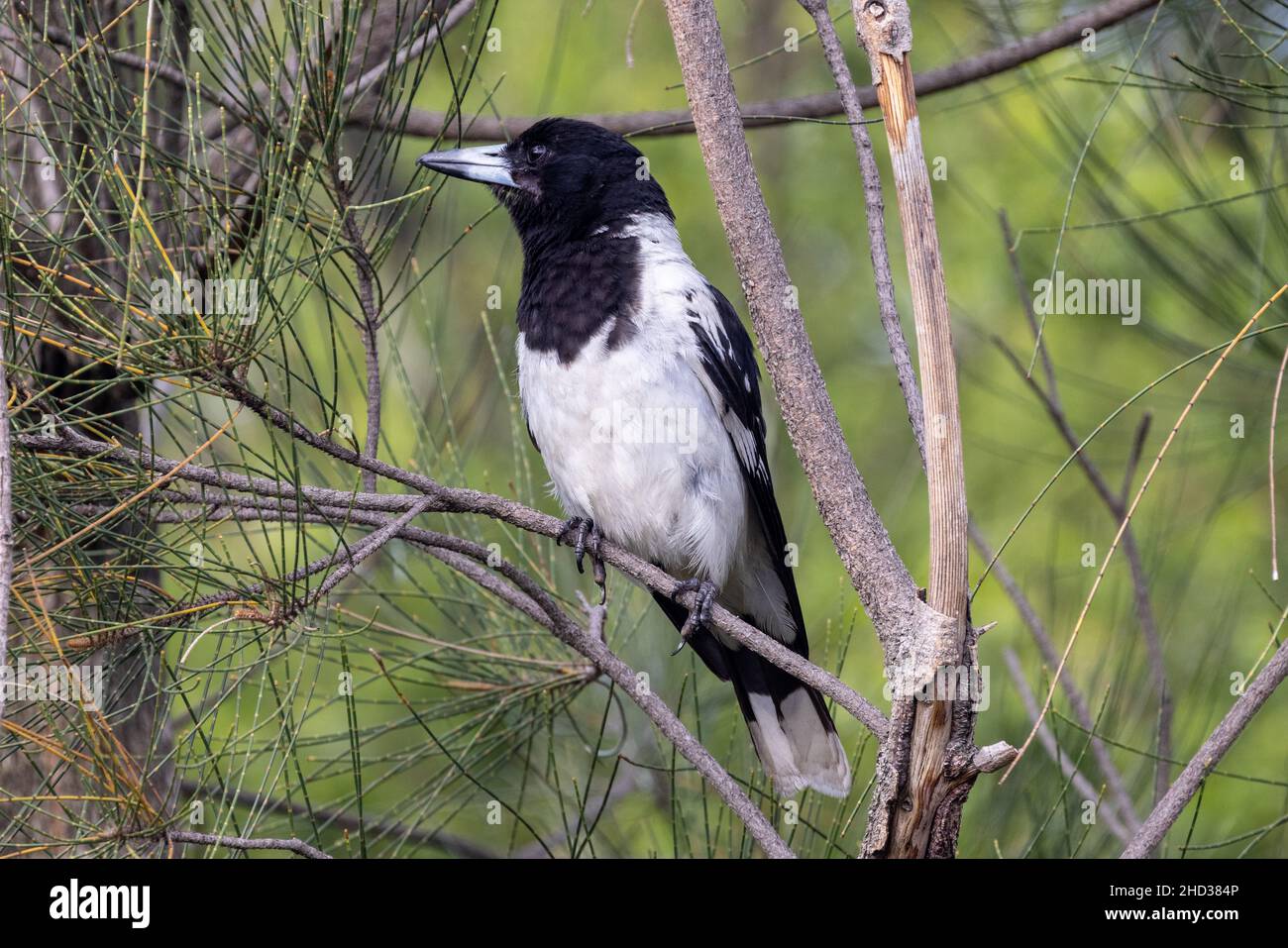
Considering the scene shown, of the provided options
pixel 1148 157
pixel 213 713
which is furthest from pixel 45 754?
pixel 1148 157

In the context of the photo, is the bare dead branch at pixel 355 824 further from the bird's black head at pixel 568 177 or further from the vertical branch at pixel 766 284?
the bird's black head at pixel 568 177

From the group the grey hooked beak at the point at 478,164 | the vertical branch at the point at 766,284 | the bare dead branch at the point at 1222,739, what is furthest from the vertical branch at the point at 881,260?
the grey hooked beak at the point at 478,164

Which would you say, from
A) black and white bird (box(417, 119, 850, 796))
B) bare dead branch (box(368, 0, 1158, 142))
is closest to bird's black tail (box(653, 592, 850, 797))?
black and white bird (box(417, 119, 850, 796))

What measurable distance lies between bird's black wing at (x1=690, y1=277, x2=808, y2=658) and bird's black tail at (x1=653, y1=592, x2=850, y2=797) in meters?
0.18

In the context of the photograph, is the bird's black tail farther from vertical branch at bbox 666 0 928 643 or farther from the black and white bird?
vertical branch at bbox 666 0 928 643

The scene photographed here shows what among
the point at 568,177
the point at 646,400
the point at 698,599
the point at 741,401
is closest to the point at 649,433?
the point at 646,400

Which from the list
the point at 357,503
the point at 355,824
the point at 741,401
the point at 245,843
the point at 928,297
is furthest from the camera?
the point at 355,824

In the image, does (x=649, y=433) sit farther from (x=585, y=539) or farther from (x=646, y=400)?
(x=585, y=539)

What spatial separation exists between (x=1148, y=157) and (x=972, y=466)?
1558 millimetres

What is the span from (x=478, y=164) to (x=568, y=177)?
0.24m

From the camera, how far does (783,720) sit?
308 centimetres

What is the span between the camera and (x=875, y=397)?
628cm

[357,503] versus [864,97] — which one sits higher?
[864,97]
